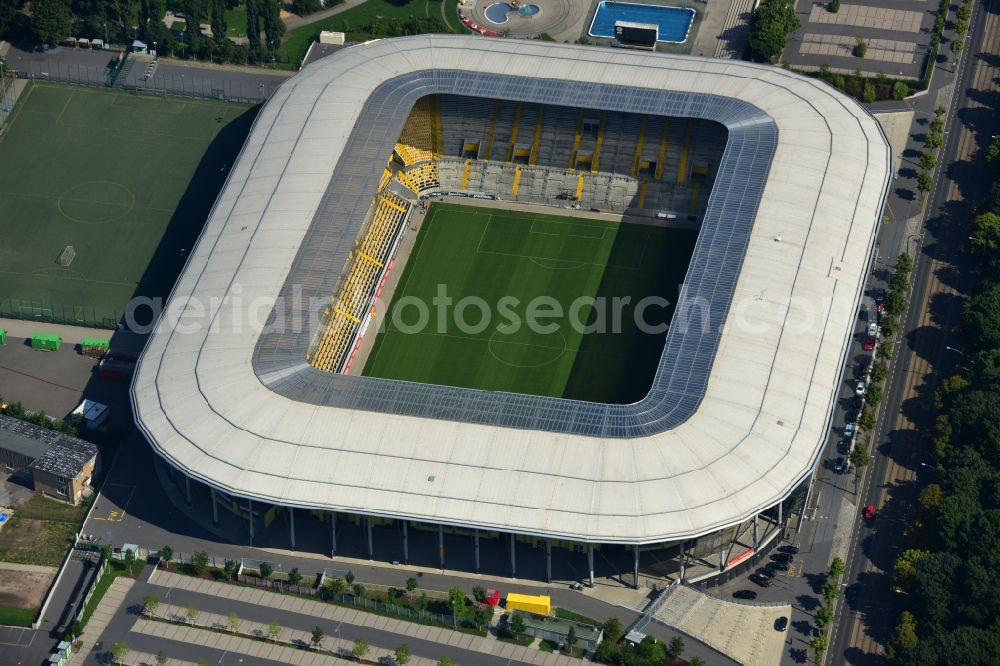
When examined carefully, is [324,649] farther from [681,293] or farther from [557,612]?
[681,293]

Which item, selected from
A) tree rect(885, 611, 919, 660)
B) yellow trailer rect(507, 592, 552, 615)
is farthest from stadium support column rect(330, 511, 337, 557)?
tree rect(885, 611, 919, 660)

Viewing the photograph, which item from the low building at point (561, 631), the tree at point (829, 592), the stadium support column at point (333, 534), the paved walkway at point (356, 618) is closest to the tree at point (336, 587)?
the paved walkway at point (356, 618)

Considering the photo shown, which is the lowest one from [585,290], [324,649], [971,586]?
[324,649]

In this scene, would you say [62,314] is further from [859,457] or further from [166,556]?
[859,457]

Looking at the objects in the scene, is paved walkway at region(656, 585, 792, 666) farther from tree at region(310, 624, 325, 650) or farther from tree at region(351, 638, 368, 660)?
tree at region(310, 624, 325, 650)

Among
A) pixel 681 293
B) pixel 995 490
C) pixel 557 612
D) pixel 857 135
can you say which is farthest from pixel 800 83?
pixel 557 612

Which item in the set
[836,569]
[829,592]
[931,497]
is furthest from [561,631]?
[931,497]
